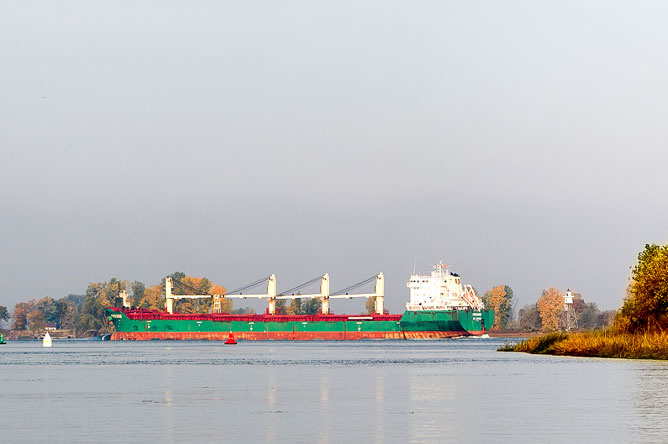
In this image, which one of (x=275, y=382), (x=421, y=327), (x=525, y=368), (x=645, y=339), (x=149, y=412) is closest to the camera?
(x=149, y=412)

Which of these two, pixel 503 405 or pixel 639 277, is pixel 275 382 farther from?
pixel 639 277

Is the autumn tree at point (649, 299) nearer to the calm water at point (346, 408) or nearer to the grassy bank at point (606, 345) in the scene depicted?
the grassy bank at point (606, 345)

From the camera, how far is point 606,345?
7419 centimetres

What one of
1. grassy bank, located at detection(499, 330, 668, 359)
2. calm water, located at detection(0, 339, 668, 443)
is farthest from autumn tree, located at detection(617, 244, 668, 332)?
calm water, located at detection(0, 339, 668, 443)

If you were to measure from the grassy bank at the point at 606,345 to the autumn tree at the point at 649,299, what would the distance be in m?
0.99

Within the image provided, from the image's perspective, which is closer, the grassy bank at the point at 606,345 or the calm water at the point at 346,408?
the calm water at the point at 346,408

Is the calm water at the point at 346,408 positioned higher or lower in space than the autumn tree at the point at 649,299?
lower

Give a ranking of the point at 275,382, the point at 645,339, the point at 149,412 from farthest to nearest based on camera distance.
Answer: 1. the point at 645,339
2. the point at 275,382
3. the point at 149,412

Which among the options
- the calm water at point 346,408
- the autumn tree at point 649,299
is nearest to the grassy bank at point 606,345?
the autumn tree at point 649,299

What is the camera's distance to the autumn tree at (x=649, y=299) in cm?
7221

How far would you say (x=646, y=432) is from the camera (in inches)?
968

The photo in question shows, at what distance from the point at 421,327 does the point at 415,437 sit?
17642 cm

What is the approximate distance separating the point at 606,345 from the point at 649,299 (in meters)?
4.33

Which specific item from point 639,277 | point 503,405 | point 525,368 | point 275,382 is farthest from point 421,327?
point 503,405
